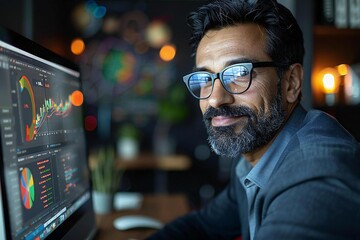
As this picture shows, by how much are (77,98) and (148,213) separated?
0.70 metres

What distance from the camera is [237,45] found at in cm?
116

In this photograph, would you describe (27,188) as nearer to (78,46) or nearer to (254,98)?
(254,98)

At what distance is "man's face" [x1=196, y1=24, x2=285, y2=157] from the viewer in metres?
1.15

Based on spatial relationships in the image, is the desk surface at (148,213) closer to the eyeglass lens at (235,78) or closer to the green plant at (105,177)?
the green plant at (105,177)

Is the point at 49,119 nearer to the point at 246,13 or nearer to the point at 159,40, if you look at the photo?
the point at 246,13

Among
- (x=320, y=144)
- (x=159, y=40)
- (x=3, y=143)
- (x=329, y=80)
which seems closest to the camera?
(x=3, y=143)

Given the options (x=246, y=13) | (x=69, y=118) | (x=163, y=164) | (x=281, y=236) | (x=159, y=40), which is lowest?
(x=163, y=164)

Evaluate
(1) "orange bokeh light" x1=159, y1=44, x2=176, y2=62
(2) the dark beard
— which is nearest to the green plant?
(2) the dark beard

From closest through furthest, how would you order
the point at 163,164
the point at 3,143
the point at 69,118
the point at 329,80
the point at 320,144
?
the point at 3,143 → the point at 320,144 → the point at 69,118 → the point at 329,80 → the point at 163,164

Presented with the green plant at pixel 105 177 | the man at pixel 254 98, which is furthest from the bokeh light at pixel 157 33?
the man at pixel 254 98

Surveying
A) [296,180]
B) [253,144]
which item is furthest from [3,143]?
[253,144]

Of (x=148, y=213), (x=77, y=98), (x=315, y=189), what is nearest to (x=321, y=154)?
(x=315, y=189)

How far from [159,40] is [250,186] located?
11.1 ft

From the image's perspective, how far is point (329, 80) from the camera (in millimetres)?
2408
